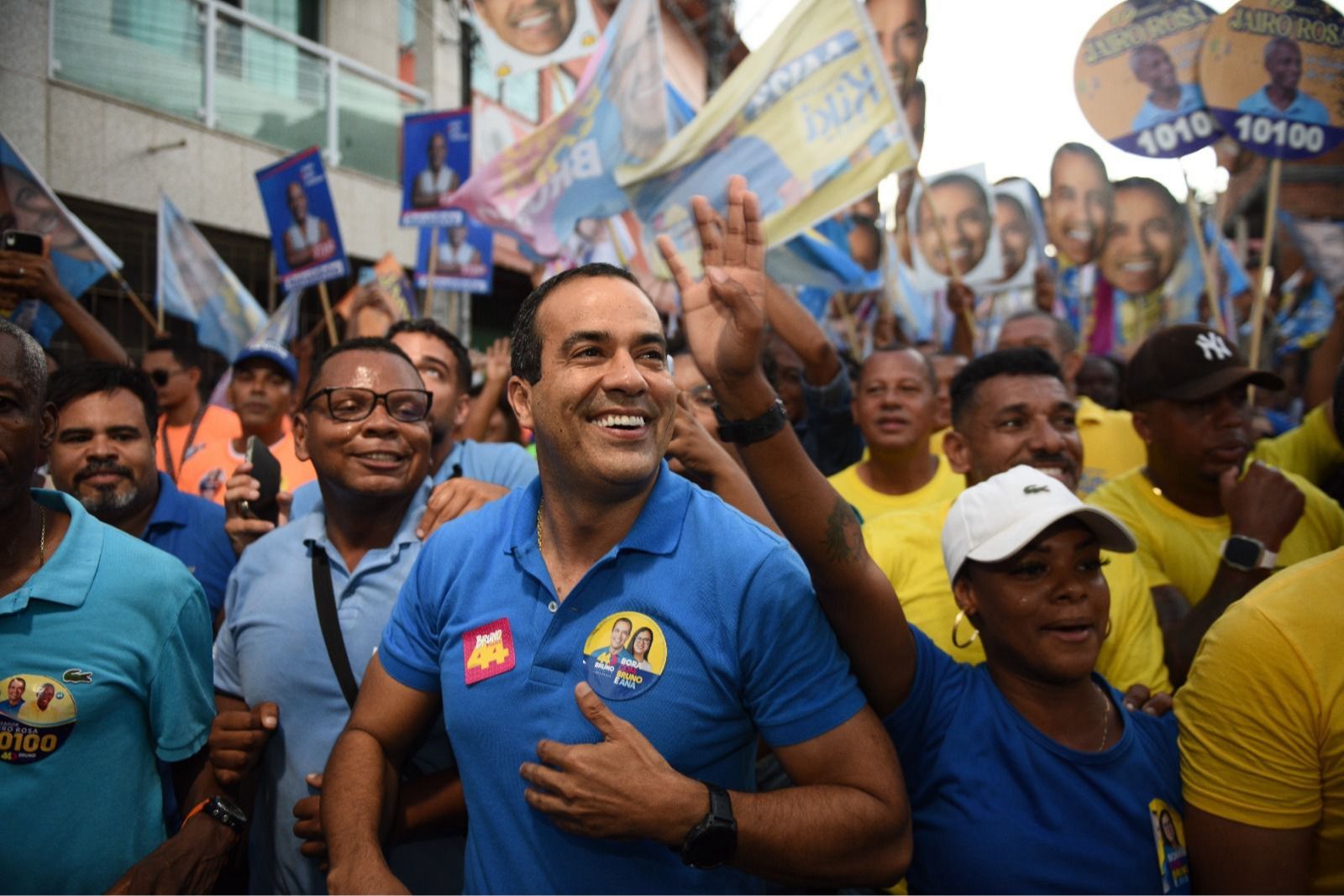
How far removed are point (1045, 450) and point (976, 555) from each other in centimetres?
106

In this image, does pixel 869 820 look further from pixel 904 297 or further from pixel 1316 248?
pixel 904 297

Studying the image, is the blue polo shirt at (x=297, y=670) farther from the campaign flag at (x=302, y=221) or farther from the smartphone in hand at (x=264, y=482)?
the campaign flag at (x=302, y=221)

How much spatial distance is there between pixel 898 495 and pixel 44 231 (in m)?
4.89

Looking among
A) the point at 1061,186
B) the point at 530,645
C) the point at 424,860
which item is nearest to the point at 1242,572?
the point at 530,645

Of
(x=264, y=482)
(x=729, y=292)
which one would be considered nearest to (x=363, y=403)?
(x=264, y=482)

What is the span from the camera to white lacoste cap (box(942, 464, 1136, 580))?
2.06 m

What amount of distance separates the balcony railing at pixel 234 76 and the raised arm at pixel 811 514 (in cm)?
788

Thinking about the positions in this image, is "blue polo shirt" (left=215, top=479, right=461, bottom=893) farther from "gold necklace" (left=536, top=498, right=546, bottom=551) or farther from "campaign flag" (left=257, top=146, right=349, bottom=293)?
"campaign flag" (left=257, top=146, right=349, bottom=293)

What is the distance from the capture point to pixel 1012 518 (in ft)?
6.94

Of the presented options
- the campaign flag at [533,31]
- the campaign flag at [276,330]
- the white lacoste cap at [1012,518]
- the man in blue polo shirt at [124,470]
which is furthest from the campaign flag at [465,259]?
the white lacoste cap at [1012,518]

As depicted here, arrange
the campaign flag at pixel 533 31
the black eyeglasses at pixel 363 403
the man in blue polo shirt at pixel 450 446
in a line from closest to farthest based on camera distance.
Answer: the black eyeglasses at pixel 363 403 < the man in blue polo shirt at pixel 450 446 < the campaign flag at pixel 533 31

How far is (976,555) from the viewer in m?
2.10

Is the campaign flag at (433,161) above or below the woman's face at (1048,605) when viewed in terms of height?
above

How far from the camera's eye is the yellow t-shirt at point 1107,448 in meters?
4.26
